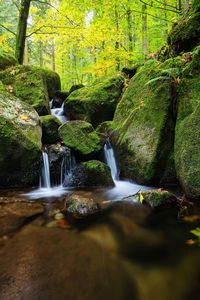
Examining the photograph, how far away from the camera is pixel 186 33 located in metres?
7.49

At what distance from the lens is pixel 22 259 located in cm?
336

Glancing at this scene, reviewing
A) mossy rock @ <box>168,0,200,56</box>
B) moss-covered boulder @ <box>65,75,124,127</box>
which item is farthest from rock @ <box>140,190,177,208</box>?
moss-covered boulder @ <box>65,75,124,127</box>

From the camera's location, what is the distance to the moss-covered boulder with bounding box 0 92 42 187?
6.30 m

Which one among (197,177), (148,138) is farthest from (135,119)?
(197,177)

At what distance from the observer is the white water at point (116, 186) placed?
6.04m

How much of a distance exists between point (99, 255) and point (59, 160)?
404cm

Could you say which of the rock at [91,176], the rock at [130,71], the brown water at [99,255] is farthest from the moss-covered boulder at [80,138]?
the rock at [130,71]

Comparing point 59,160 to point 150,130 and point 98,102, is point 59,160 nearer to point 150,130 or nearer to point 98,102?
point 150,130

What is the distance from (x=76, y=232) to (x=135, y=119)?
3.83 meters

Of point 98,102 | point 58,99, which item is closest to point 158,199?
point 98,102

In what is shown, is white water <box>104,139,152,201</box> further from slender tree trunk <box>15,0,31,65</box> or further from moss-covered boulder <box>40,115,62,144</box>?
slender tree trunk <box>15,0,31,65</box>

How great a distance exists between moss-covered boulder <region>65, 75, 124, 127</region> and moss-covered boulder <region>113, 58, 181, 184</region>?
2.75 meters

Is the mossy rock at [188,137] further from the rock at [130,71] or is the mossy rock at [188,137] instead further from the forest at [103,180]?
the rock at [130,71]

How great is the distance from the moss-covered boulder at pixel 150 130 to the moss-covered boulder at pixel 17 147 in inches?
Answer: 87.8
